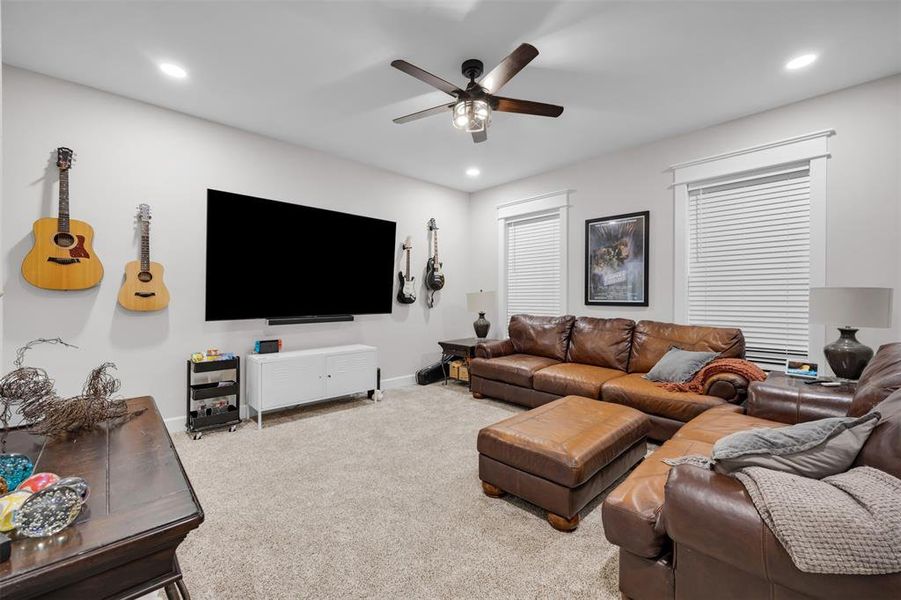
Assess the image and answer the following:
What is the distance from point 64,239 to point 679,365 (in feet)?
15.7

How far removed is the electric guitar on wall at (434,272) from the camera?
5.10m

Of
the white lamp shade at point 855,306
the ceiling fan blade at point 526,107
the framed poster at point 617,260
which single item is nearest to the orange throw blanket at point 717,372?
the white lamp shade at point 855,306

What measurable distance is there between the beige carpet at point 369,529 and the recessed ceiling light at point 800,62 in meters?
3.16

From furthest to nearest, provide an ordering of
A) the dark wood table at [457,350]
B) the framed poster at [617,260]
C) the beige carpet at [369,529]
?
the dark wood table at [457,350] < the framed poster at [617,260] < the beige carpet at [369,529]

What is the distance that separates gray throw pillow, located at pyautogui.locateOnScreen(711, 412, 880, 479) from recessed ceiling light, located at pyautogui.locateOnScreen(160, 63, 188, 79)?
377 centimetres

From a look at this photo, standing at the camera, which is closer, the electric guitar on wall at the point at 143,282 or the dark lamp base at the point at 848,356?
the dark lamp base at the point at 848,356

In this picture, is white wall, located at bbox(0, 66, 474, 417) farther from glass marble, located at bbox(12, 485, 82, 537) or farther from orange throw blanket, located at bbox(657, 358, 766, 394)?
orange throw blanket, located at bbox(657, 358, 766, 394)

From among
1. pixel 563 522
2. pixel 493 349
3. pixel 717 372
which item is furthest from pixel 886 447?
pixel 493 349

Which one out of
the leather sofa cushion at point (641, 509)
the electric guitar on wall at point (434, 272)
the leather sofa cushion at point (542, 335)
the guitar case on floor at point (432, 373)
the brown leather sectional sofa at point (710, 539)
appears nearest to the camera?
the brown leather sectional sofa at point (710, 539)

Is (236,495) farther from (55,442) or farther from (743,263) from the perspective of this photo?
(743,263)

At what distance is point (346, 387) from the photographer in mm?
3977

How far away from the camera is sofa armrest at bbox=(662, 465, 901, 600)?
0.96 metres

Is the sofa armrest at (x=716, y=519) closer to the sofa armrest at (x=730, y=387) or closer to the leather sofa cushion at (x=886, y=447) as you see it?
the leather sofa cushion at (x=886, y=447)

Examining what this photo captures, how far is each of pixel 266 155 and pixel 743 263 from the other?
15.3ft
